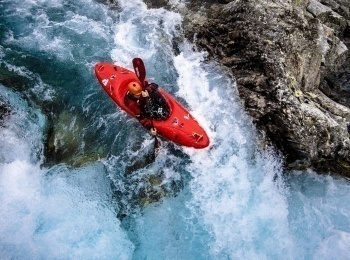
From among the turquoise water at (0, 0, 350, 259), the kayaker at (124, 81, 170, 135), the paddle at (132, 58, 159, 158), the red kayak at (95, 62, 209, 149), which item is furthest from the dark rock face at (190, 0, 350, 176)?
the paddle at (132, 58, 159, 158)

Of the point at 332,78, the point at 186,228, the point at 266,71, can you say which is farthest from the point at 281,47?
the point at 186,228

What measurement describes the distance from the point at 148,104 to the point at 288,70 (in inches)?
114

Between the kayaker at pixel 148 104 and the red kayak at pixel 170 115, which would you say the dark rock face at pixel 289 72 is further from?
the kayaker at pixel 148 104

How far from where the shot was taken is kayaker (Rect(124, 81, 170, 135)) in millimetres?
6500

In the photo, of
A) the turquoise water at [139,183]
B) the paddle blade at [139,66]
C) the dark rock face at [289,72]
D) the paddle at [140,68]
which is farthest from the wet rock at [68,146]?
the dark rock face at [289,72]

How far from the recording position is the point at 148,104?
6566 mm

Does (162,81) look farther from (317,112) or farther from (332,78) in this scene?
(332,78)

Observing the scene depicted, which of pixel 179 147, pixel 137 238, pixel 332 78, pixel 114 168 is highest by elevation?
pixel 332 78

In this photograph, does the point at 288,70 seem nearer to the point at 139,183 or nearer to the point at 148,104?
the point at 148,104

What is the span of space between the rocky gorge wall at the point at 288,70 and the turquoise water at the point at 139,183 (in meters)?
0.36

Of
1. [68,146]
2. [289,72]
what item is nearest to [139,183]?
[68,146]

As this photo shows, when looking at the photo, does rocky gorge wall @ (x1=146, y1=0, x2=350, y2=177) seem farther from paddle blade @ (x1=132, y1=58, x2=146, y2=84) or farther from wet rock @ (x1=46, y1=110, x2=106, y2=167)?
wet rock @ (x1=46, y1=110, x2=106, y2=167)

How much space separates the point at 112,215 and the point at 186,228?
4.33 feet

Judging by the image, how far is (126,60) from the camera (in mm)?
8078
